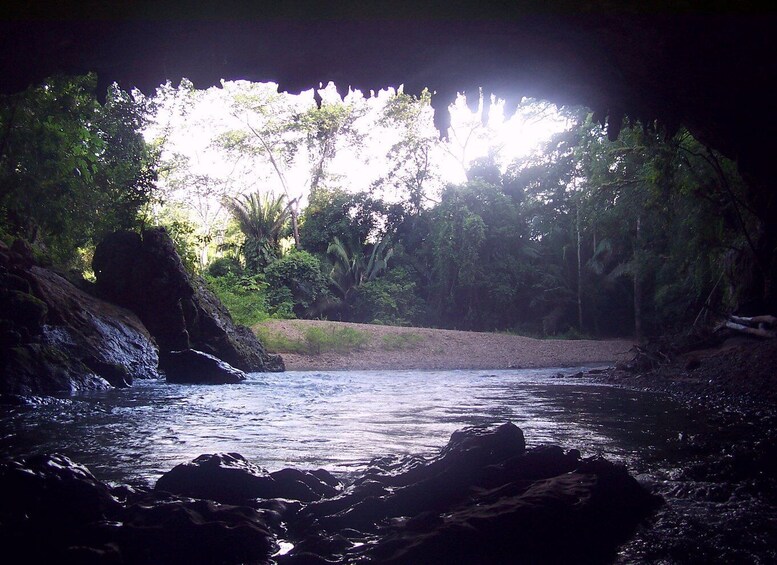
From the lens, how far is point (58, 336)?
402 inches

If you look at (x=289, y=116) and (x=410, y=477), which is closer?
(x=410, y=477)

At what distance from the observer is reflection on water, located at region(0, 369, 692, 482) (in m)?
5.14

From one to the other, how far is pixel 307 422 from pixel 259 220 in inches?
878

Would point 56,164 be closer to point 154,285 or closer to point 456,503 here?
point 154,285

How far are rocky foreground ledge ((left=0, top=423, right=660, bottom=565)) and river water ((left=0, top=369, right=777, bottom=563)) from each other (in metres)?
0.33

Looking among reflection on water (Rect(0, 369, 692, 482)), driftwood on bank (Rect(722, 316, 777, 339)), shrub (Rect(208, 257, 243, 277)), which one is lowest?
reflection on water (Rect(0, 369, 692, 482))

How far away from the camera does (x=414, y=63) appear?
20.7ft

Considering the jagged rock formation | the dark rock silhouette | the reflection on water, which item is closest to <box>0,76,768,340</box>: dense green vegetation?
the jagged rock formation

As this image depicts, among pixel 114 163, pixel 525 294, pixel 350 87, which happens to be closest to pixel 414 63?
pixel 350 87

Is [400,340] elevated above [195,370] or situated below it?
above

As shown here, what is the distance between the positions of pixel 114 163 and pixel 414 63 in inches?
468

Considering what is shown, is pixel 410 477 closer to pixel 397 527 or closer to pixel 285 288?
pixel 397 527

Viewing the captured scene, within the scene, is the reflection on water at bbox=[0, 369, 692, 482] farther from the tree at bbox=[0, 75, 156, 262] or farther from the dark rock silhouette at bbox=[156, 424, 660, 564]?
the tree at bbox=[0, 75, 156, 262]

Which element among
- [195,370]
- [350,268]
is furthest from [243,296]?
[195,370]
